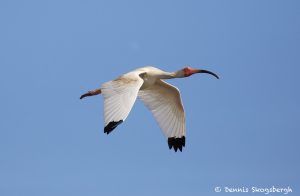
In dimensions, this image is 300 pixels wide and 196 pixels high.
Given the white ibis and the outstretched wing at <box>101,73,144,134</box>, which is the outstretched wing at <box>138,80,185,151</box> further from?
the outstretched wing at <box>101,73,144,134</box>

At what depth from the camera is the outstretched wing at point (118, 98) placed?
62.0ft

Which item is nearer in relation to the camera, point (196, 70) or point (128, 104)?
point (128, 104)

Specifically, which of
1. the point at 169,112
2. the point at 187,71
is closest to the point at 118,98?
the point at 187,71

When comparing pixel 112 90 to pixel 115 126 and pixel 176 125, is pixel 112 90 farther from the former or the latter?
pixel 176 125

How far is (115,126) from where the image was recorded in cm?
1884

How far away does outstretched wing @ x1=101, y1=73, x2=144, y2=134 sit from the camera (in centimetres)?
1891

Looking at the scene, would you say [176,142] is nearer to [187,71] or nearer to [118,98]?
[187,71]

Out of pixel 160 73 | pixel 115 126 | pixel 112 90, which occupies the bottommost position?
pixel 115 126

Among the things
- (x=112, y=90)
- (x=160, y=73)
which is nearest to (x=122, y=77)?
(x=112, y=90)

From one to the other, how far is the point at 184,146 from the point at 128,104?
5.67 m

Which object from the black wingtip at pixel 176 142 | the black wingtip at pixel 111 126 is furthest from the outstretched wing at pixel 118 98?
the black wingtip at pixel 176 142

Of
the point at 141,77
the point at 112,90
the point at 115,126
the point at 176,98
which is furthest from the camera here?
the point at 176,98

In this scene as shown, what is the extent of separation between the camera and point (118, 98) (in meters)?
19.7

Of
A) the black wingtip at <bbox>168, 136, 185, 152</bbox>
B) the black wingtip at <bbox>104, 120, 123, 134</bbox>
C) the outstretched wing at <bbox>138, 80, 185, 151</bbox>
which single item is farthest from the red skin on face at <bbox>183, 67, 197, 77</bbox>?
the black wingtip at <bbox>104, 120, 123, 134</bbox>
